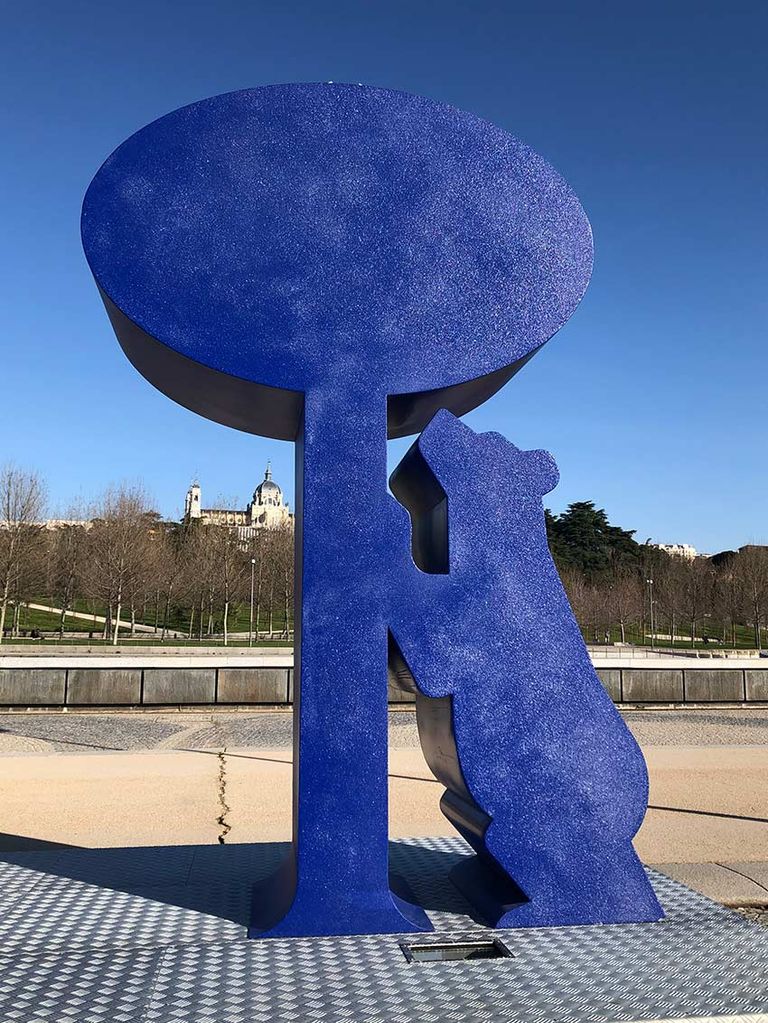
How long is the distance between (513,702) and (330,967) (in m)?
1.46

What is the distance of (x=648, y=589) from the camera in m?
59.4

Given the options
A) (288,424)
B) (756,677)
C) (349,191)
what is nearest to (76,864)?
(288,424)

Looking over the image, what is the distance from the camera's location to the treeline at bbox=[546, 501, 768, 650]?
51.5 meters

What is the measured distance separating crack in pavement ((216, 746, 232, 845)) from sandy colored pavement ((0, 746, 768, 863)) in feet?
0.05

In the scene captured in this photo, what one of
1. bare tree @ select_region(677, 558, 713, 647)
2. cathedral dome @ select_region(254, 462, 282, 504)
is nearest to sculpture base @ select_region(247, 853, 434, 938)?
bare tree @ select_region(677, 558, 713, 647)

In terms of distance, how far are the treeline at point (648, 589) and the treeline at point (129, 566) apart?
19171 mm

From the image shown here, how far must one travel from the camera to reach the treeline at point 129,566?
39909 millimetres

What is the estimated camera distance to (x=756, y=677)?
56.5ft

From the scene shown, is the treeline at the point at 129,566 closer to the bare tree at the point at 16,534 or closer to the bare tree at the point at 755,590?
the bare tree at the point at 16,534

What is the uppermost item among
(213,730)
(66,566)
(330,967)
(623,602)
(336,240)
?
(66,566)

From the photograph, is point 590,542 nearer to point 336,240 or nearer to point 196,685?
point 196,685

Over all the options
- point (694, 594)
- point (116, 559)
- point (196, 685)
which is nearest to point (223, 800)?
point (196, 685)

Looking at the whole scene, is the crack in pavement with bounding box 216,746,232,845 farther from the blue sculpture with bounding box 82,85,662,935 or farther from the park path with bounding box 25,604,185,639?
the park path with bounding box 25,604,185,639

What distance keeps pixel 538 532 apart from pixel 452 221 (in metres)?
1.71
